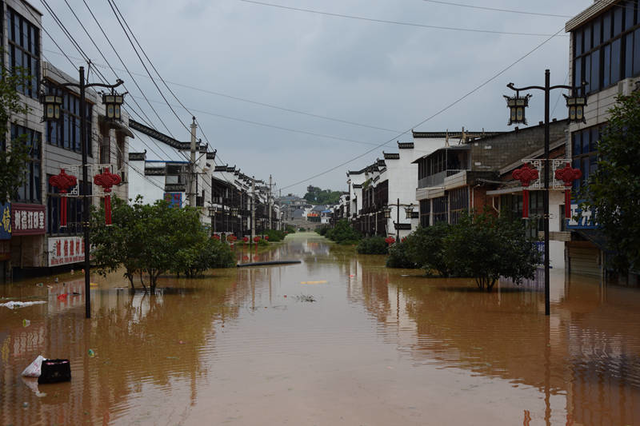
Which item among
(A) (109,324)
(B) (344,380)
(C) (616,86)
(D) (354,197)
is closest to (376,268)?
(C) (616,86)

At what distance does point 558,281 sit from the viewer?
29359 millimetres

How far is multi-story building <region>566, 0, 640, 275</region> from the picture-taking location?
2470 cm

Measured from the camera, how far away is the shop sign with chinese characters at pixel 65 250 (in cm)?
3064

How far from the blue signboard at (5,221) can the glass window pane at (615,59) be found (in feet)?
88.4

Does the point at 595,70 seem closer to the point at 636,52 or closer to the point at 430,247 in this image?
the point at 636,52

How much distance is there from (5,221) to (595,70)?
90.2 feet

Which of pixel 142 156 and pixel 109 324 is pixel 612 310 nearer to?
pixel 109 324

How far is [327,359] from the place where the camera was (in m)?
12.2

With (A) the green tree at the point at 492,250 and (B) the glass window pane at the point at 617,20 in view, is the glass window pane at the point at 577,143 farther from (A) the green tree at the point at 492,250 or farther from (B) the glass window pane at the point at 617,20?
(A) the green tree at the point at 492,250

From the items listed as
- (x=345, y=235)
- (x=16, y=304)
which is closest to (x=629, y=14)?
(x=16, y=304)

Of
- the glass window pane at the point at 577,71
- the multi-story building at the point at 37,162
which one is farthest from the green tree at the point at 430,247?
the multi-story building at the point at 37,162

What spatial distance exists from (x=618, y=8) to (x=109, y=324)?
24493 millimetres

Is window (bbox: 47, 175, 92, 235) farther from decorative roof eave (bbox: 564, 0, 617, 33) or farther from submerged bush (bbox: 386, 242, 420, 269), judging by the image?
decorative roof eave (bbox: 564, 0, 617, 33)

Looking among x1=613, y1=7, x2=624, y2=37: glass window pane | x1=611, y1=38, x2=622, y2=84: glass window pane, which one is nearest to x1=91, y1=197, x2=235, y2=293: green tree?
x1=611, y1=38, x2=622, y2=84: glass window pane
